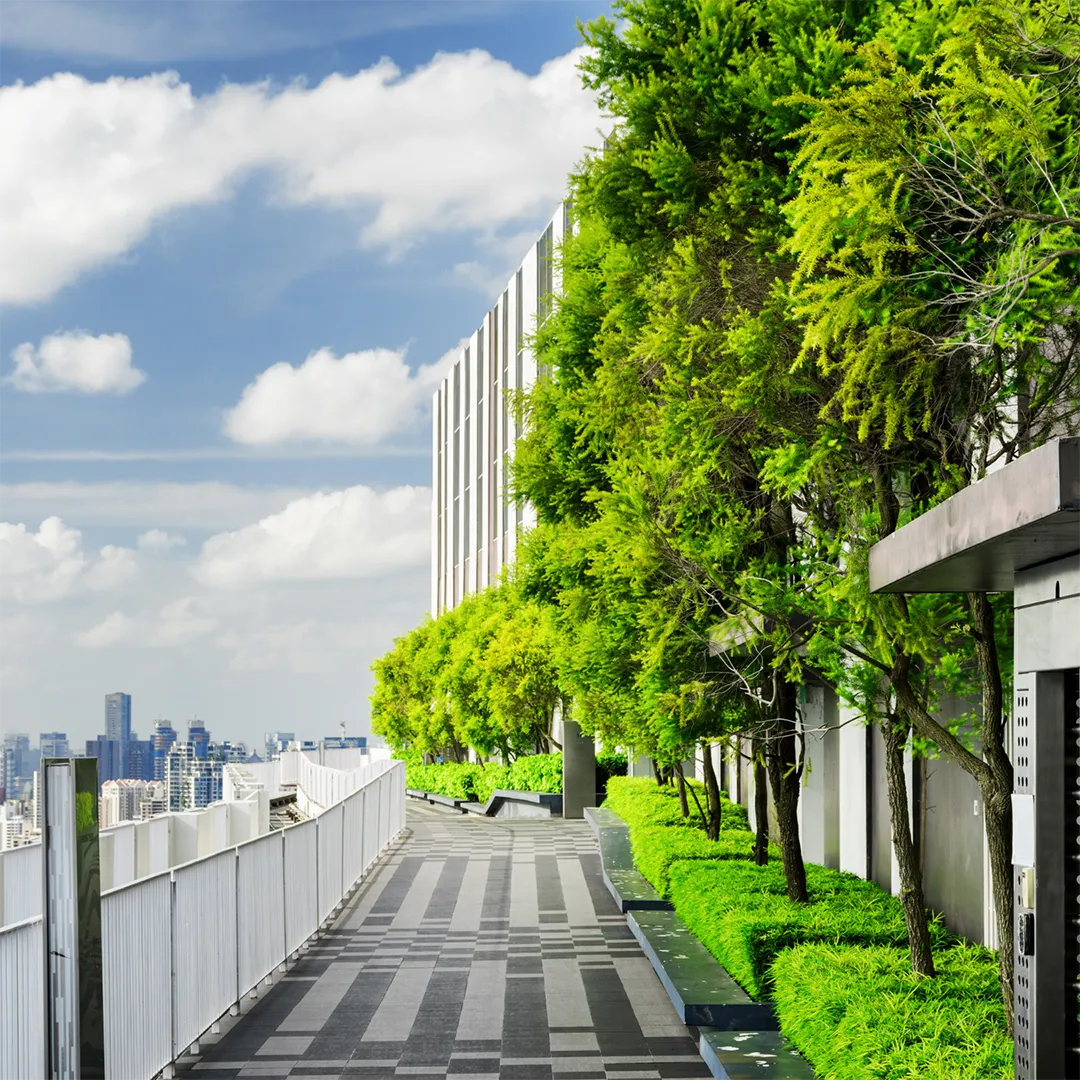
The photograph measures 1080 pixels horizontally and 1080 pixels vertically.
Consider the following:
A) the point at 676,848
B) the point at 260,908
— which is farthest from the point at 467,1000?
the point at 676,848

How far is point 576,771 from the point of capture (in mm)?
37438

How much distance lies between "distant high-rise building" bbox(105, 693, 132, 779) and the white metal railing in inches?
3722

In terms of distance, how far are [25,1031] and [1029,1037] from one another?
4792 mm

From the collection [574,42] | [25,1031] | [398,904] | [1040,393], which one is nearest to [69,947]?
[25,1031]

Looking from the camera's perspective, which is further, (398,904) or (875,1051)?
(398,904)

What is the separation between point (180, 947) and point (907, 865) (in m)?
5.12

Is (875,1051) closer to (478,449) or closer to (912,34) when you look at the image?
(912,34)

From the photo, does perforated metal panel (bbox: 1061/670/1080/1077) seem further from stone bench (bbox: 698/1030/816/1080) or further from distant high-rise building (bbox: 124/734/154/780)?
distant high-rise building (bbox: 124/734/154/780)

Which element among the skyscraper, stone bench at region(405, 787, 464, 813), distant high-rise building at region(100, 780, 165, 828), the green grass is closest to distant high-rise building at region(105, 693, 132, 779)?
the skyscraper

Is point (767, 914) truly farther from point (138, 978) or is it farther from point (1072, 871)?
point (1072, 871)

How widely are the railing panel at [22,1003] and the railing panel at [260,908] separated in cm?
468

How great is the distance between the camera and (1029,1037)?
5.83 meters

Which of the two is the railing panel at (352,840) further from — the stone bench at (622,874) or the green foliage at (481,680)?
the green foliage at (481,680)

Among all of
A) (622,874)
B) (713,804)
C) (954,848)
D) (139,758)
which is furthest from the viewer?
(139,758)
